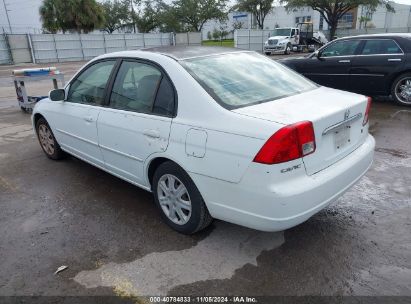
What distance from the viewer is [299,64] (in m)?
9.56

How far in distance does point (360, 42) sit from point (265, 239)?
23.4 feet

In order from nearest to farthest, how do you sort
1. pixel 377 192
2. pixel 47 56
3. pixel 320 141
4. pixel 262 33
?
pixel 320 141, pixel 377 192, pixel 47 56, pixel 262 33

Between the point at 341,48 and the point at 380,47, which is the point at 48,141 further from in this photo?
the point at 380,47

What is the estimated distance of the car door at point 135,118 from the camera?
3.14m

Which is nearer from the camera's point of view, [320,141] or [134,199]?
[320,141]

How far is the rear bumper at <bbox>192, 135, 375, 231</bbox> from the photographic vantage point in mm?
2467

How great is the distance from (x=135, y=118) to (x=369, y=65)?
6.89 metres

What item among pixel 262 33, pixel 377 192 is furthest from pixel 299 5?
pixel 377 192

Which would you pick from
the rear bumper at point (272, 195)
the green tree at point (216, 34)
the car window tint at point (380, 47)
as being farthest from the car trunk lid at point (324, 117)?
the green tree at point (216, 34)

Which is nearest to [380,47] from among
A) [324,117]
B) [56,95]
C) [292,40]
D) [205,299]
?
[324,117]

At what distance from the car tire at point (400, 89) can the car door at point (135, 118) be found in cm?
679

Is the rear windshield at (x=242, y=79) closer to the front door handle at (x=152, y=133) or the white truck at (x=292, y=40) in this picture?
the front door handle at (x=152, y=133)

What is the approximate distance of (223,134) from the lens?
2625 mm

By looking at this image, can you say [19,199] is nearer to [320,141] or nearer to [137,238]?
[137,238]
